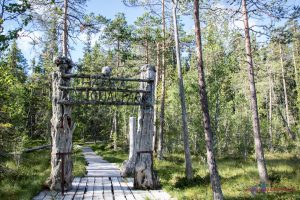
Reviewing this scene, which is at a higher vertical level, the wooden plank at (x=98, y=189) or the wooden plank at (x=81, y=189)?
the wooden plank at (x=81, y=189)

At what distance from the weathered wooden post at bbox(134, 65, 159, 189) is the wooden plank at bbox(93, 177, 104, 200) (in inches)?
46.9

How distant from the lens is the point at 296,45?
4025 cm

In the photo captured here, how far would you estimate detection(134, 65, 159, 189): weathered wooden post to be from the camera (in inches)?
404

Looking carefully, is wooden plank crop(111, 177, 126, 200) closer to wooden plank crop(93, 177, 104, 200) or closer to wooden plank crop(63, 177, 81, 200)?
wooden plank crop(93, 177, 104, 200)

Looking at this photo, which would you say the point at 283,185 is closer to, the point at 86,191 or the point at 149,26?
the point at 86,191

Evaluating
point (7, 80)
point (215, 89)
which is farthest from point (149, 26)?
point (7, 80)

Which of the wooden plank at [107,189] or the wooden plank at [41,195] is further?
the wooden plank at [107,189]

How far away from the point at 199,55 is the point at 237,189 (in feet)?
15.9

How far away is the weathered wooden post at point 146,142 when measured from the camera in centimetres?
1027

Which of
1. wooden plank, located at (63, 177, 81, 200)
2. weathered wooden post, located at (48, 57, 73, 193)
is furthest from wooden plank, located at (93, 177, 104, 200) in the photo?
Result: weathered wooden post, located at (48, 57, 73, 193)

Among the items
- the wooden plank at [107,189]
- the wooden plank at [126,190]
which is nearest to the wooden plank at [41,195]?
the wooden plank at [107,189]

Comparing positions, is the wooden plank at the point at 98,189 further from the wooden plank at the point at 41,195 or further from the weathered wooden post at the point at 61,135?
the wooden plank at the point at 41,195

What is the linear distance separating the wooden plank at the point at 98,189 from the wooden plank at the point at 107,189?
10 cm

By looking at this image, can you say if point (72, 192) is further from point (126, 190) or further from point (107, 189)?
point (126, 190)
